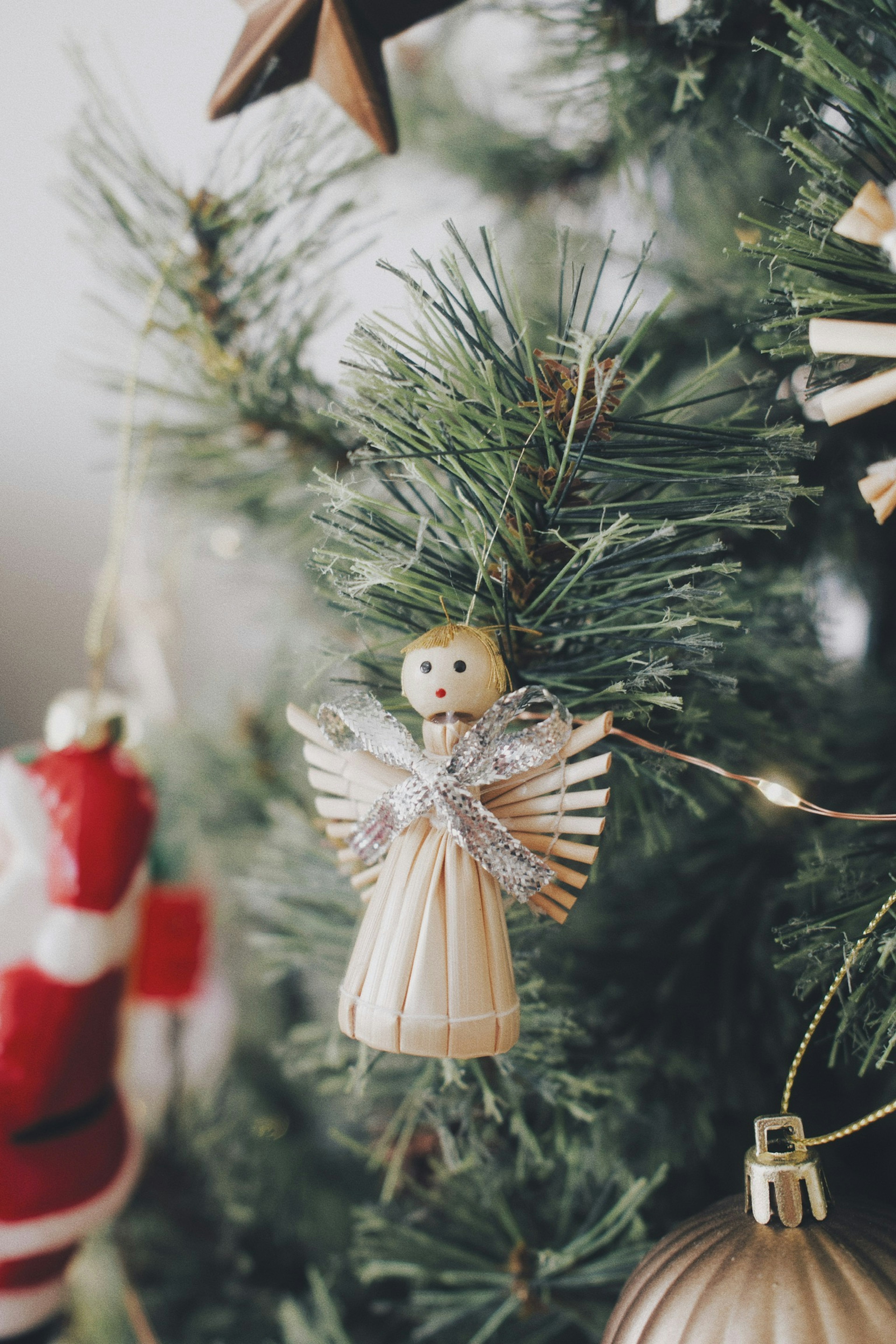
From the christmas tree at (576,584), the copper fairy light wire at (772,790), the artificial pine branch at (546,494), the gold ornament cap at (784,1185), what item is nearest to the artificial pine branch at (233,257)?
the christmas tree at (576,584)

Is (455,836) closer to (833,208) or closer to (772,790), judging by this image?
(772,790)

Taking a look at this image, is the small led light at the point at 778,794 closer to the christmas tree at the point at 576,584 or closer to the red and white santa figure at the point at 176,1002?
the christmas tree at the point at 576,584

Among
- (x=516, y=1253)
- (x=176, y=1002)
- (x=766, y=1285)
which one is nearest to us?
(x=766, y=1285)

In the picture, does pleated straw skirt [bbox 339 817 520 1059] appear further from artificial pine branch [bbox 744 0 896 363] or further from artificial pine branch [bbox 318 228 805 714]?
artificial pine branch [bbox 744 0 896 363]

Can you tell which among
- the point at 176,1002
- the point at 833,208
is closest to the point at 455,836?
the point at 833,208

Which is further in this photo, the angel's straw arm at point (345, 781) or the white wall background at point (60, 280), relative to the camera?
the white wall background at point (60, 280)

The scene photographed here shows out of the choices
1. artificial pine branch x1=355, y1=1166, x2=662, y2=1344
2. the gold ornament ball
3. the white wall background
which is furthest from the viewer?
the white wall background

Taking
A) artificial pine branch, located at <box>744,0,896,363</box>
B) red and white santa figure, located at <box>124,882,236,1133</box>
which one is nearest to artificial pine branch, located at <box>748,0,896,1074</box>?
artificial pine branch, located at <box>744,0,896,363</box>
